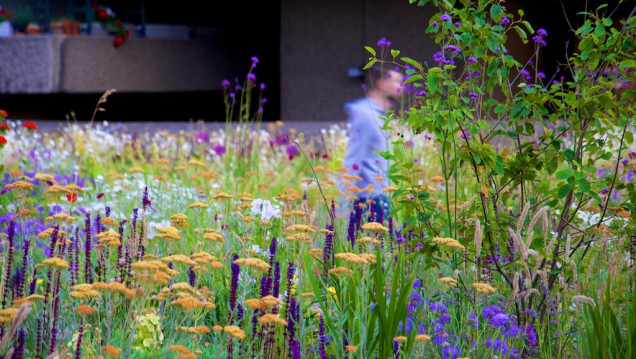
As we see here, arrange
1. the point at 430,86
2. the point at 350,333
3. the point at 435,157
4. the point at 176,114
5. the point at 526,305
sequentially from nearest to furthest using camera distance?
the point at 350,333
the point at 430,86
the point at 526,305
the point at 435,157
the point at 176,114

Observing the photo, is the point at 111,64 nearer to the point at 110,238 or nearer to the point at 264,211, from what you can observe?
the point at 264,211

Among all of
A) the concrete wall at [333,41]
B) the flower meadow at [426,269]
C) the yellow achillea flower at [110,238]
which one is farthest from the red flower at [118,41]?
the yellow achillea flower at [110,238]

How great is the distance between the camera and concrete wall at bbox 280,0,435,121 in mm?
13594

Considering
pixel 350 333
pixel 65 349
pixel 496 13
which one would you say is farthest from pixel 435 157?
pixel 65 349

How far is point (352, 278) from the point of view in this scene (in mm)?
2822

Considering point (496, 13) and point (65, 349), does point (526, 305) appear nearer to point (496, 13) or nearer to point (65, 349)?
point (496, 13)

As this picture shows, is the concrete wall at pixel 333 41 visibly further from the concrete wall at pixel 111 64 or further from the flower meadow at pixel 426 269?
the flower meadow at pixel 426 269

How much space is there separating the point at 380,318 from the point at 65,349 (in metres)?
1.13

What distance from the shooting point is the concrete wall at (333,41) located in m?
13.6

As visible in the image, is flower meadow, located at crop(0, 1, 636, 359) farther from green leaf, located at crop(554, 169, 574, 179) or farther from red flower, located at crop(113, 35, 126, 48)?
red flower, located at crop(113, 35, 126, 48)

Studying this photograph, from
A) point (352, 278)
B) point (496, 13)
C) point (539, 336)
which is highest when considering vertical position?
point (496, 13)

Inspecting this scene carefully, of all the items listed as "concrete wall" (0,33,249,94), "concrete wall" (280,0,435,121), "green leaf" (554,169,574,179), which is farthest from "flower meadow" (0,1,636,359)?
"concrete wall" (0,33,249,94)

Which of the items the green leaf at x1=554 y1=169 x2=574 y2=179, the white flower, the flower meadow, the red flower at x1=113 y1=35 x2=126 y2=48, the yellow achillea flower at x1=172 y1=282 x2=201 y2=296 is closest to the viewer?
the yellow achillea flower at x1=172 y1=282 x2=201 y2=296

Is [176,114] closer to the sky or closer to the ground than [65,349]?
closer to the sky
